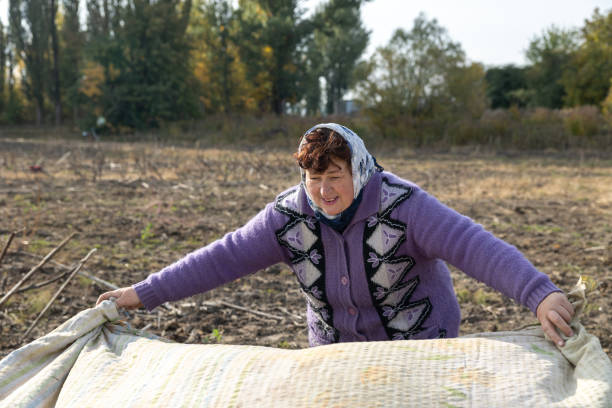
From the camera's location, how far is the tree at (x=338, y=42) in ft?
94.6

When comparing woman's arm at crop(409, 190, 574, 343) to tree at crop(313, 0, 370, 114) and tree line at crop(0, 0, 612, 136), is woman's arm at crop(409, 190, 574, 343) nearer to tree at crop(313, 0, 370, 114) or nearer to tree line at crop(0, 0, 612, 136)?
tree line at crop(0, 0, 612, 136)

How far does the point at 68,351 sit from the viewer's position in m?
1.83

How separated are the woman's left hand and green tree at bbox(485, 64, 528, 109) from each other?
31314 mm

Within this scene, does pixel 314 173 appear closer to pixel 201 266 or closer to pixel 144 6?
pixel 201 266

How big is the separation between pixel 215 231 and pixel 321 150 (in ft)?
12.9

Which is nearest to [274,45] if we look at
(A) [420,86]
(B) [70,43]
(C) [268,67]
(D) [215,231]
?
(C) [268,67]

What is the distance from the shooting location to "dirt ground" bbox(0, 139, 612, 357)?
3.40 metres

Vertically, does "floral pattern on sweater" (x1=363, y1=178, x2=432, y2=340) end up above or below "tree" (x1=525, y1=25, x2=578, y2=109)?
below

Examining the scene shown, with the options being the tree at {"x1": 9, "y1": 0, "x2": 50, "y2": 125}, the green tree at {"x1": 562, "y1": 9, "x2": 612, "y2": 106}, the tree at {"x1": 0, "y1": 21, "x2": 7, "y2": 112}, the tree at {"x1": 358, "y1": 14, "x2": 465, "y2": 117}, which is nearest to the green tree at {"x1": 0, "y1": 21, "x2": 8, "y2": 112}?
the tree at {"x1": 0, "y1": 21, "x2": 7, "y2": 112}

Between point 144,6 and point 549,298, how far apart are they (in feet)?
86.7

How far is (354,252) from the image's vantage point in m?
2.09

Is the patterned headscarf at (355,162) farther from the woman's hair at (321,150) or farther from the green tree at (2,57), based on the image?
the green tree at (2,57)

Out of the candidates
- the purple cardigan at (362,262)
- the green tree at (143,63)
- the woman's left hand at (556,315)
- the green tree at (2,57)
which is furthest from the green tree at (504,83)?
the woman's left hand at (556,315)

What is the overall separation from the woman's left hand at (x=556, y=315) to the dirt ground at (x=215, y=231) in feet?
5.25
